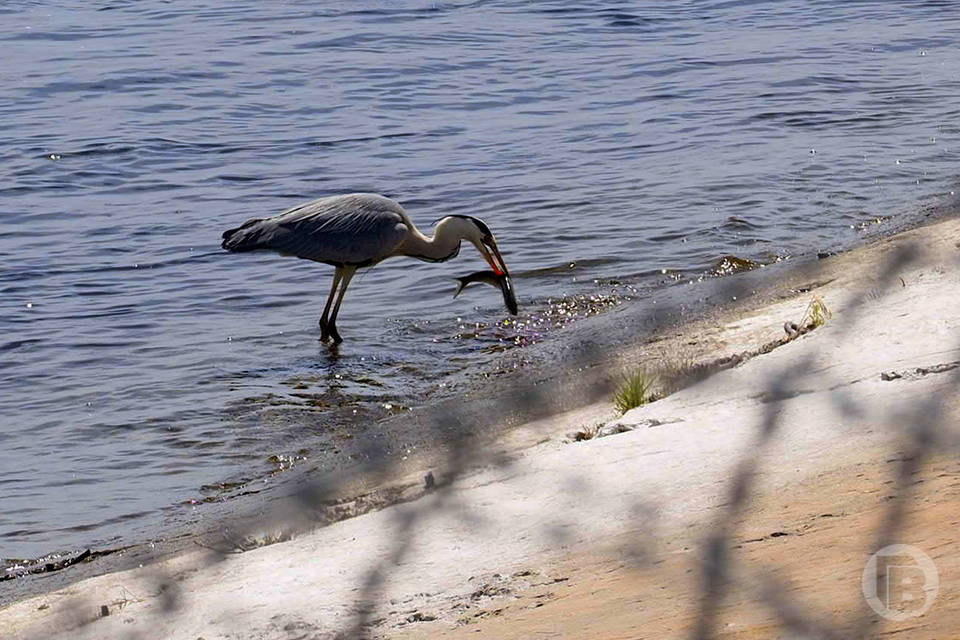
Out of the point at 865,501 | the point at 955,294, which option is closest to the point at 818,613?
the point at 865,501

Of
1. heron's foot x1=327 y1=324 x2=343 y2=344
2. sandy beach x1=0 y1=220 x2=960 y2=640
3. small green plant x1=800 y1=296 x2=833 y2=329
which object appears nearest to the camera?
sandy beach x1=0 y1=220 x2=960 y2=640

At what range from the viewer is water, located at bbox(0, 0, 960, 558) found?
26.7 feet

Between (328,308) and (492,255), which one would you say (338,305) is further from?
(492,255)

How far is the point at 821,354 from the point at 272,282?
20.0 feet

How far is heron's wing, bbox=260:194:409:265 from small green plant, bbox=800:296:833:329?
374 cm

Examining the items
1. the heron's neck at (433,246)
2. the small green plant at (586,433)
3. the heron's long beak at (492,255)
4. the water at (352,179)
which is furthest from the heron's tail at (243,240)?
the small green plant at (586,433)

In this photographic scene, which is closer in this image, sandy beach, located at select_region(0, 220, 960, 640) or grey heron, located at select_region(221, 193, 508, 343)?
sandy beach, located at select_region(0, 220, 960, 640)

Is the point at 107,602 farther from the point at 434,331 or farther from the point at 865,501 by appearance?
the point at 434,331

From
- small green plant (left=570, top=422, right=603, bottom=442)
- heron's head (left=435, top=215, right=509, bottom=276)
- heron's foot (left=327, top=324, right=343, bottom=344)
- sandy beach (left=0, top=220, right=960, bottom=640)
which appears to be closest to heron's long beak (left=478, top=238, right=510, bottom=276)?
heron's head (left=435, top=215, right=509, bottom=276)

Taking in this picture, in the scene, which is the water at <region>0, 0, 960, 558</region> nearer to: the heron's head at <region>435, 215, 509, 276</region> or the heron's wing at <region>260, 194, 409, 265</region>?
the heron's head at <region>435, 215, 509, 276</region>

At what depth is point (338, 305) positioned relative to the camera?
31.3 ft

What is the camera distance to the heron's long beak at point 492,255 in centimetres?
981

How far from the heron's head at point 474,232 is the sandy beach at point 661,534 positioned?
410 centimetres

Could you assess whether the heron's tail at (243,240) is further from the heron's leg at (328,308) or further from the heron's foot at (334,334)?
the heron's foot at (334,334)
